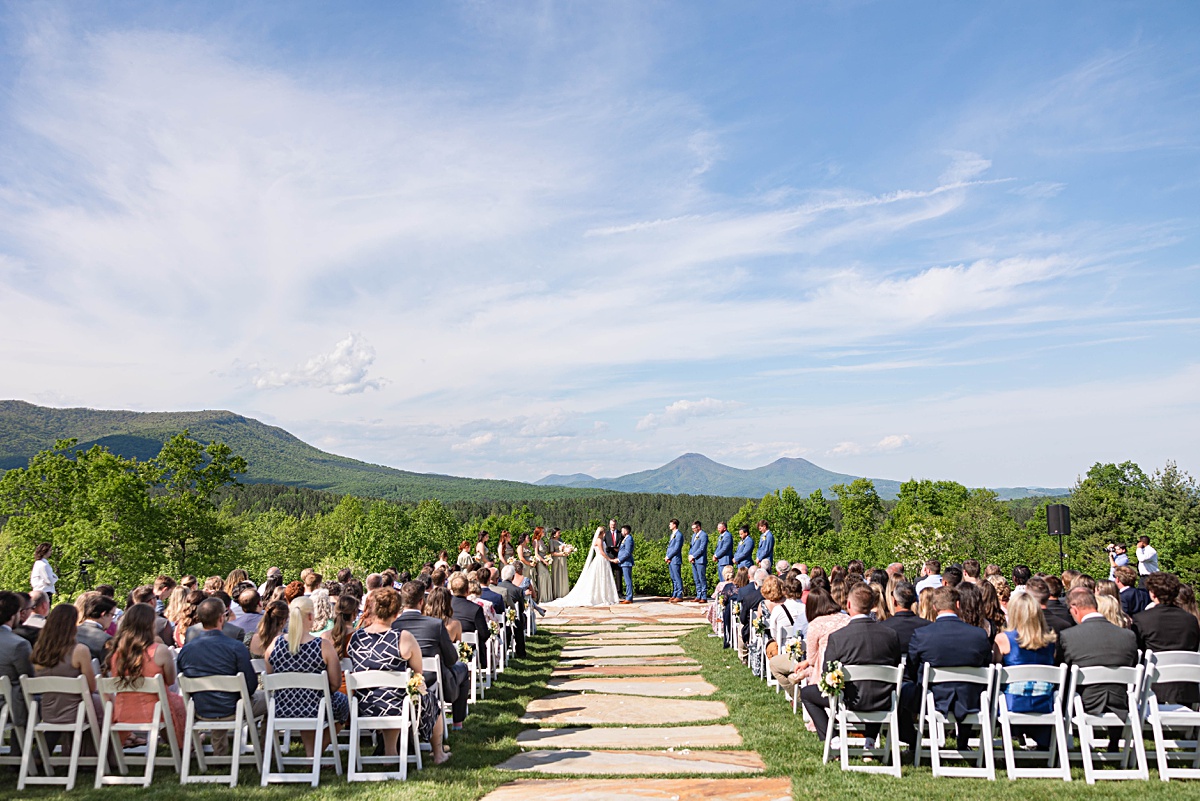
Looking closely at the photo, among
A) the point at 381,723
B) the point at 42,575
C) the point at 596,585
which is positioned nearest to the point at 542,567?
the point at 596,585

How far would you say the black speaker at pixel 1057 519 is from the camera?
1898 centimetres

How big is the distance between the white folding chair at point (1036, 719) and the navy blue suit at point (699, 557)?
1191 cm

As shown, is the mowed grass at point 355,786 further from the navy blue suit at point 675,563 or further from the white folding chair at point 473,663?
the navy blue suit at point 675,563

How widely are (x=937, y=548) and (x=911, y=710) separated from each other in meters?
33.0

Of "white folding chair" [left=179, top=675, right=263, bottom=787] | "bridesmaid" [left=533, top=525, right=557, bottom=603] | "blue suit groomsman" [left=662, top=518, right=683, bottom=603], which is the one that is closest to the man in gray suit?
"white folding chair" [left=179, top=675, right=263, bottom=787]

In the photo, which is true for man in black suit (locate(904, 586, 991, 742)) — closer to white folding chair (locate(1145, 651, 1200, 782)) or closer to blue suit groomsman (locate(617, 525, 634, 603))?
white folding chair (locate(1145, 651, 1200, 782))

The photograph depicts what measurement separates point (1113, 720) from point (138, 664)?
263 inches

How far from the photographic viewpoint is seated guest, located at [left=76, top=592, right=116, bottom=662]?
6781mm

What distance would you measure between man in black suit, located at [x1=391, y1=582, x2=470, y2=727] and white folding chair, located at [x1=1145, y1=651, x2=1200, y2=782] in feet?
16.5

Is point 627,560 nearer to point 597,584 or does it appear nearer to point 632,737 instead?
point 597,584

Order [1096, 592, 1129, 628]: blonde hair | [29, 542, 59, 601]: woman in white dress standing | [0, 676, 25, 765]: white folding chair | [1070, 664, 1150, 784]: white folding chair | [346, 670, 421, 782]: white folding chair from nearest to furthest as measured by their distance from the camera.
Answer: [1070, 664, 1150, 784]: white folding chair, [0, 676, 25, 765]: white folding chair, [346, 670, 421, 782]: white folding chair, [1096, 592, 1129, 628]: blonde hair, [29, 542, 59, 601]: woman in white dress standing

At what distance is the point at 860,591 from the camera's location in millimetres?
6516

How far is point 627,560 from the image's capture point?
64.5ft

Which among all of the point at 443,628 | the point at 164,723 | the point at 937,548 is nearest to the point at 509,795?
the point at 443,628
